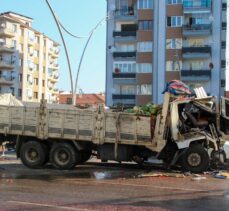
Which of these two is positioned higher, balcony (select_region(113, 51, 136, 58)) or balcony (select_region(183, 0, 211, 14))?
balcony (select_region(183, 0, 211, 14))

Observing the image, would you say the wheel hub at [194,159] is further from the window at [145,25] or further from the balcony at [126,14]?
the balcony at [126,14]

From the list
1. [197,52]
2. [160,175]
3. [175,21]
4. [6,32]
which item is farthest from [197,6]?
[160,175]

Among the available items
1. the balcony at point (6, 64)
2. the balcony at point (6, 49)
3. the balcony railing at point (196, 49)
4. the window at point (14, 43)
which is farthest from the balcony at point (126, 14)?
the window at point (14, 43)

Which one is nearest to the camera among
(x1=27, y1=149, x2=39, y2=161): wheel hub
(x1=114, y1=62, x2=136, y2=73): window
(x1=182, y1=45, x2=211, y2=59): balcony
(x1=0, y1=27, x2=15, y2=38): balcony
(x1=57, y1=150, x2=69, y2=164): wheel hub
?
(x1=57, y1=150, x2=69, y2=164): wheel hub

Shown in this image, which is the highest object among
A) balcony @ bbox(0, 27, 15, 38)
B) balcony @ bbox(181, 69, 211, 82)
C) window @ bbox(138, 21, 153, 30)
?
balcony @ bbox(0, 27, 15, 38)

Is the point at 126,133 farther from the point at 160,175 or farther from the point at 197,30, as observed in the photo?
the point at 197,30

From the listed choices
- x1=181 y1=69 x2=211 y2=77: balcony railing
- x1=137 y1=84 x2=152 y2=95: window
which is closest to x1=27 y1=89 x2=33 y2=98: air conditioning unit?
x1=137 y1=84 x2=152 y2=95: window

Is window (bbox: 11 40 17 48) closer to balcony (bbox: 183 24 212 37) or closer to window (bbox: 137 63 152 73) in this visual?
window (bbox: 137 63 152 73)

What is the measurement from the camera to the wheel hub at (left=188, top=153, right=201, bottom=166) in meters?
15.4

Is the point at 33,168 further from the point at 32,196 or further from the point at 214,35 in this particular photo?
the point at 214,35

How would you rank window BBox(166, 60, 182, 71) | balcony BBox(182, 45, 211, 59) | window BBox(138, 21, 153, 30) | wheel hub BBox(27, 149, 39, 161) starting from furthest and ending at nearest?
window BBox(138, 21, 153, 30) < window BBox(166, 60, 182, 71) < balcony BBox(182, 45, 211, 59) < wheel hub BBox(27, 149, 39, 161)

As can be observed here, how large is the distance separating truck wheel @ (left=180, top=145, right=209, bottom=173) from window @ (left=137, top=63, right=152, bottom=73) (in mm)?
48401

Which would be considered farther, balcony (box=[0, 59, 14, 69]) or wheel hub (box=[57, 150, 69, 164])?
balcony (box=[0, 59, 14, 69])

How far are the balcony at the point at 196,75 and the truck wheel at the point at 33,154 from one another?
46041mm
